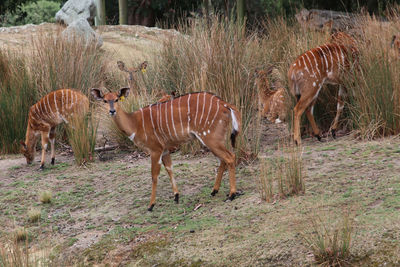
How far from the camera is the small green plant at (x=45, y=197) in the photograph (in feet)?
20.1

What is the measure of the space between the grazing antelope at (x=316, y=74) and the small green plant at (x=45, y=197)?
278 centimetres

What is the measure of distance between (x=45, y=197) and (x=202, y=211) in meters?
1.77

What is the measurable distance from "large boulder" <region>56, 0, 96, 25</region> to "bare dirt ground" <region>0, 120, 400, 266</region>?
40.6 ft

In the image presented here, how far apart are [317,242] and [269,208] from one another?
98cm

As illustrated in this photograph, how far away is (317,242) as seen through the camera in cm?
406

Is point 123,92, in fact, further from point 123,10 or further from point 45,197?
point 123,10

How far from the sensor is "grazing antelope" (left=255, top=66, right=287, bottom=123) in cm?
838

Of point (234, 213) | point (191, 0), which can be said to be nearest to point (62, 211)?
point (234, 213)

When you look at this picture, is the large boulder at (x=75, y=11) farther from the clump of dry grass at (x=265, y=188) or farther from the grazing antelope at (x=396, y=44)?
the clump of dry grass at (x=265, y=188)

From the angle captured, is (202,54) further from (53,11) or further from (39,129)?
(53,11)

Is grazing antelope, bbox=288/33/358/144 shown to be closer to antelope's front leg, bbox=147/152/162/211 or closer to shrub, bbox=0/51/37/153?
antelope's front leg, bbox=147/152/162/211

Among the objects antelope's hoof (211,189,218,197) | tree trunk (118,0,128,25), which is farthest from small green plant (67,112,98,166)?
tree trunk (118,0,128,25)

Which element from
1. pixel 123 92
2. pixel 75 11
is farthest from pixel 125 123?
pixel 75 11

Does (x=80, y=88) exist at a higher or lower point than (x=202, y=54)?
lower
